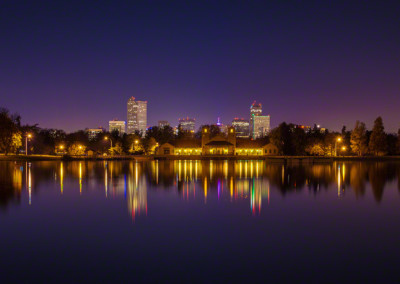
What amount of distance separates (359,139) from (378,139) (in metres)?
3.77

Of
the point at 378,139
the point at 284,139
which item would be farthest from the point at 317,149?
the point at 378,139

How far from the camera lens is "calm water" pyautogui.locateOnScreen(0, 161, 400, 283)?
767 centimetres

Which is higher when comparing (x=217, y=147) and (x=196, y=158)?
(x=217, y=147)

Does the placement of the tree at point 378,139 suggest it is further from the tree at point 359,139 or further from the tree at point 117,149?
the tree at point 117,149

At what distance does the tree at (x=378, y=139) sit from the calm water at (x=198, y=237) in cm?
5703

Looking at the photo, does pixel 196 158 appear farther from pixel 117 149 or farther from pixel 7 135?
pixel 7 135

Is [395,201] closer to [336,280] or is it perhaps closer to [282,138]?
[336,280]

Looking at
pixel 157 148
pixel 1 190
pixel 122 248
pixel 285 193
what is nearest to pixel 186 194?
pixel 285 193

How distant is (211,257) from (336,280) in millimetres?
3136

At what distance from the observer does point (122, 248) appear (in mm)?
9172

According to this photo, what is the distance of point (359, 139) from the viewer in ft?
231

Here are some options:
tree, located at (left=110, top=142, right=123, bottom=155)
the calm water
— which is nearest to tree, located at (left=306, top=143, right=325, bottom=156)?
Result: tree, located at (left=110, top=142, right=123, bottom=155)

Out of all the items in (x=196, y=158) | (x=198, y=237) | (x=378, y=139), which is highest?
(x=378, y=139)

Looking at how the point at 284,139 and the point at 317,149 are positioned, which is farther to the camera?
the point at 284,139
